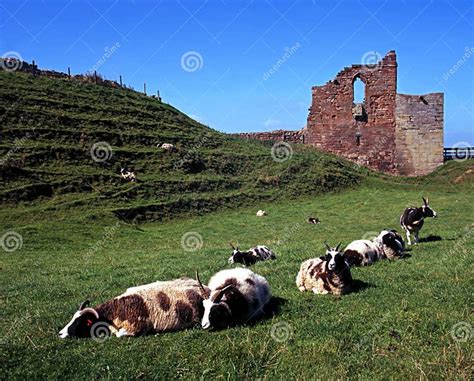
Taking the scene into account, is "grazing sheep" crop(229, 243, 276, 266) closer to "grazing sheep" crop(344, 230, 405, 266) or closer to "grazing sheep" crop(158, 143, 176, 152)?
"grazing sheep" crop(344, 230, 405, 266)

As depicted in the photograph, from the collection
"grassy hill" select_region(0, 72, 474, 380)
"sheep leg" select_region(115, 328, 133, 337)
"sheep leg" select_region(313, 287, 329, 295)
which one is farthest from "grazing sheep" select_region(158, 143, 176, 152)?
"sheep leg" select_region(115, 328, 133, 337)

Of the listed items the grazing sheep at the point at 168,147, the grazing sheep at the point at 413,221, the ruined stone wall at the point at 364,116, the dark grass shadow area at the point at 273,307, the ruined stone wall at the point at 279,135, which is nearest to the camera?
the dark grass shadow area at the point at 273,307

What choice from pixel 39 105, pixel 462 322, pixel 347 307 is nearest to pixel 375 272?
pixel 347 307

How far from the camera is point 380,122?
5250 centimetres

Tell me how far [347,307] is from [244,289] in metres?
1.94

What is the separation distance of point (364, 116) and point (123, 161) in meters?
28.1

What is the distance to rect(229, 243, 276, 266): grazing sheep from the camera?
50.5ft

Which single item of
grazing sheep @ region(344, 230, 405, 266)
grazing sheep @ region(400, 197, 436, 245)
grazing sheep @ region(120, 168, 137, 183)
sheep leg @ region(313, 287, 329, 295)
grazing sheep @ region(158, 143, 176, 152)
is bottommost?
sheep leg @ region(313, 287, 329, 295)

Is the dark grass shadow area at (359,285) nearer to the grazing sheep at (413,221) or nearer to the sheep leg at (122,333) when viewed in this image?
the sheep leg at (122,333)

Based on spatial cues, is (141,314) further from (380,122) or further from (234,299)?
(380,122)

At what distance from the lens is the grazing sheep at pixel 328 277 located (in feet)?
33.3

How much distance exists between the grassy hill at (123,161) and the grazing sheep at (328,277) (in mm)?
Result: 21142

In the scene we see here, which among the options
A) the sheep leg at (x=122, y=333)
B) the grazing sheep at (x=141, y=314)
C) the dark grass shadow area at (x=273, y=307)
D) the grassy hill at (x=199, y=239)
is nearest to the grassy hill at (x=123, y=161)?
the grassy hill at (x=199, y=239)

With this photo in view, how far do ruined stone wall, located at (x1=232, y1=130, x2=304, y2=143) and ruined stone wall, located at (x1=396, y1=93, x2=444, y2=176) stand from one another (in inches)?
470
